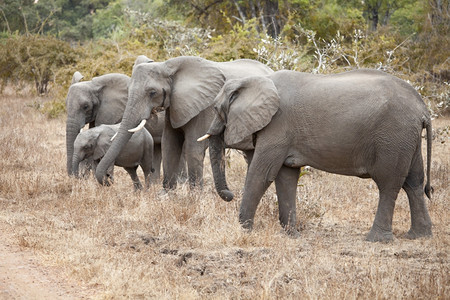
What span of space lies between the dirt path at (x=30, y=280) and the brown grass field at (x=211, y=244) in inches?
2.1

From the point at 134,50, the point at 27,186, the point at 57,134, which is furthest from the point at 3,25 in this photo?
the point at 27,186

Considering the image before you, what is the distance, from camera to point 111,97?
37.8ft

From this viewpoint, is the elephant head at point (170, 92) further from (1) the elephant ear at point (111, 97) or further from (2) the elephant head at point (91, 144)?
(1) the elephant ear at point (111, 97)

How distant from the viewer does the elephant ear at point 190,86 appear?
8.92 m

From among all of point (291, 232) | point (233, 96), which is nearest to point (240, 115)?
point (233, 96)

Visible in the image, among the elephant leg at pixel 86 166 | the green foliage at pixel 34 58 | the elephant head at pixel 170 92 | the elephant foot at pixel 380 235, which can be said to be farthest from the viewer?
the green foliage at pixel 34 58

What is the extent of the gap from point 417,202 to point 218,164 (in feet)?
7.21

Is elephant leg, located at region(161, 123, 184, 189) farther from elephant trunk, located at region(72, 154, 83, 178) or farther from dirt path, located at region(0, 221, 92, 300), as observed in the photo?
dirt path, located at region(0, 221, 92, 300)

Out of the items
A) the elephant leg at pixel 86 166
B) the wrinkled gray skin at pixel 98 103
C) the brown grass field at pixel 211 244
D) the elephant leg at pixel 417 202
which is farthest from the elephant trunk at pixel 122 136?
the elephant leg at pixel 417 202

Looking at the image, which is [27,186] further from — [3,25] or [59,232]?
[3,25]

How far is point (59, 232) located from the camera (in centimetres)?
721

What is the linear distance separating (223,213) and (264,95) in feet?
5.05

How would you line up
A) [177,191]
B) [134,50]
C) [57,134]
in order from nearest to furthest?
[177,191] → [57,134] → [134,50]

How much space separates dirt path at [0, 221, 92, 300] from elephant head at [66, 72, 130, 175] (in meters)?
4.87
